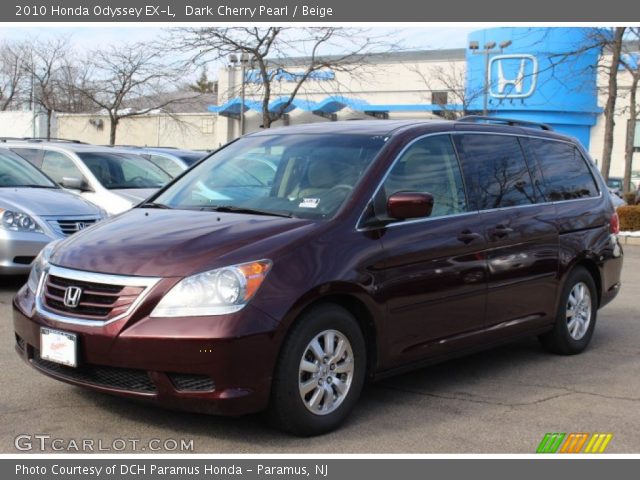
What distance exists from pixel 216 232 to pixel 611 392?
3.04 meters

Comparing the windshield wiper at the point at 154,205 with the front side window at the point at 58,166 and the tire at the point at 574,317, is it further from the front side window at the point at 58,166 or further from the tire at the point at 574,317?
the front side window at the point at 58,166

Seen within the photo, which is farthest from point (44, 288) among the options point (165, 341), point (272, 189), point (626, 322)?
point (626, 322)

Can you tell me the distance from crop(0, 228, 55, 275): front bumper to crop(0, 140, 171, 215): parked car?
7.43ft

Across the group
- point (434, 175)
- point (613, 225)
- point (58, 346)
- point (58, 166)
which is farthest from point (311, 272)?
point (58, 166)

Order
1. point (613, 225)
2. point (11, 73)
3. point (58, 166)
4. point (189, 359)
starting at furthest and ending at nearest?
1. point (11, 73)
2. point (58, 166)
3. point (613, 225)
4. point (189, 359)

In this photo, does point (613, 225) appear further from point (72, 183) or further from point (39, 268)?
point (72, 183)

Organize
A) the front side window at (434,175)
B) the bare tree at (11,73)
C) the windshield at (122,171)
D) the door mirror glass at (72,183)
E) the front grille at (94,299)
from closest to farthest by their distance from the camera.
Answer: the front grille at (94,299) → the front side window at (434,175) → the door mirror glass at (72,183) → the windshield at (122,171) → the bare tree at (11,73)

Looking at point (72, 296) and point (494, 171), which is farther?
point (494, 171)

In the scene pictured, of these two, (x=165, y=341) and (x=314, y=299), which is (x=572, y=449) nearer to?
(x=314, y=299)

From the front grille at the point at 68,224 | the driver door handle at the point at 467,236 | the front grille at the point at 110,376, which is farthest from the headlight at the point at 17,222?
the driver door handle at the point at 467,236

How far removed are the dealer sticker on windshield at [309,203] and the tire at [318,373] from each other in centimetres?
71

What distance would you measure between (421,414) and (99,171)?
7723mm

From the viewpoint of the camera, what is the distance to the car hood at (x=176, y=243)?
446 centimetres

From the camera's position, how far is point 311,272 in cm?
457
